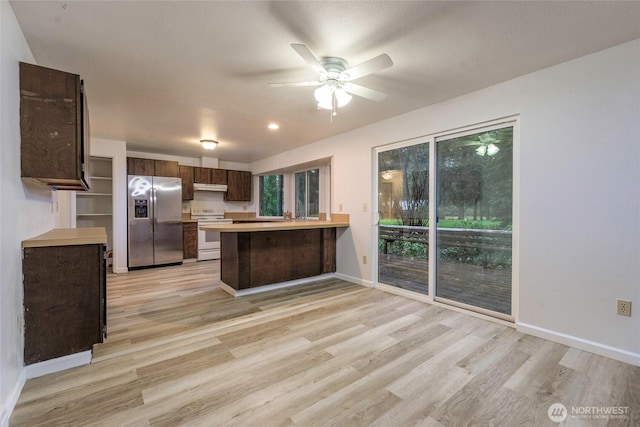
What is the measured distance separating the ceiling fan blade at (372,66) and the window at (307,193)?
353 centimetres

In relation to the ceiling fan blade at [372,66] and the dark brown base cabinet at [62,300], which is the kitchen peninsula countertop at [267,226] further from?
the ceiling fan blade at [372,66]

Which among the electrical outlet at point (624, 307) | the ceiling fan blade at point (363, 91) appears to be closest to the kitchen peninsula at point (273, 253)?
the ceiling fan blade at point (363, 91)

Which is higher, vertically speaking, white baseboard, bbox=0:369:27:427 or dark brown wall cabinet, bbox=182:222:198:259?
dark brown wall cabinet, bbox=182:222:198:259

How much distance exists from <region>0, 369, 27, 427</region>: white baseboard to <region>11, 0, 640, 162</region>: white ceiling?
2.24m

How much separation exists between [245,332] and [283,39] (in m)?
2.41

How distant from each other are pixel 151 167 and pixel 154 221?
1016mm

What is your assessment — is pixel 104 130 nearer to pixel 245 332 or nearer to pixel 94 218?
pixel 94 218

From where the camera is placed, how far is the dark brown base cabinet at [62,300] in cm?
179

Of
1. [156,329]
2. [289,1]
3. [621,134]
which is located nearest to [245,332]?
[156,329]

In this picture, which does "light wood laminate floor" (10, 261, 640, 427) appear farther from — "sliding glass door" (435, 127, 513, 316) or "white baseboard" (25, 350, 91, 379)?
"sliding glass door" (435, 127, 513, 316)

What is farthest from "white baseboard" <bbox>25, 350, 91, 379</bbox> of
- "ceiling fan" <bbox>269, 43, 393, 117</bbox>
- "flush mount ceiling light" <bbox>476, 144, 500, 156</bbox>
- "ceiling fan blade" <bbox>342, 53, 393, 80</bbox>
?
"flush mount ceiling light" <bbox>476, 144, 500, 156</bbox>

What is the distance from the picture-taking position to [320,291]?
148 inches

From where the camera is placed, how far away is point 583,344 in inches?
86.3

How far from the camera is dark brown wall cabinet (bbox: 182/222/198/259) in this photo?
5789 millimetres
